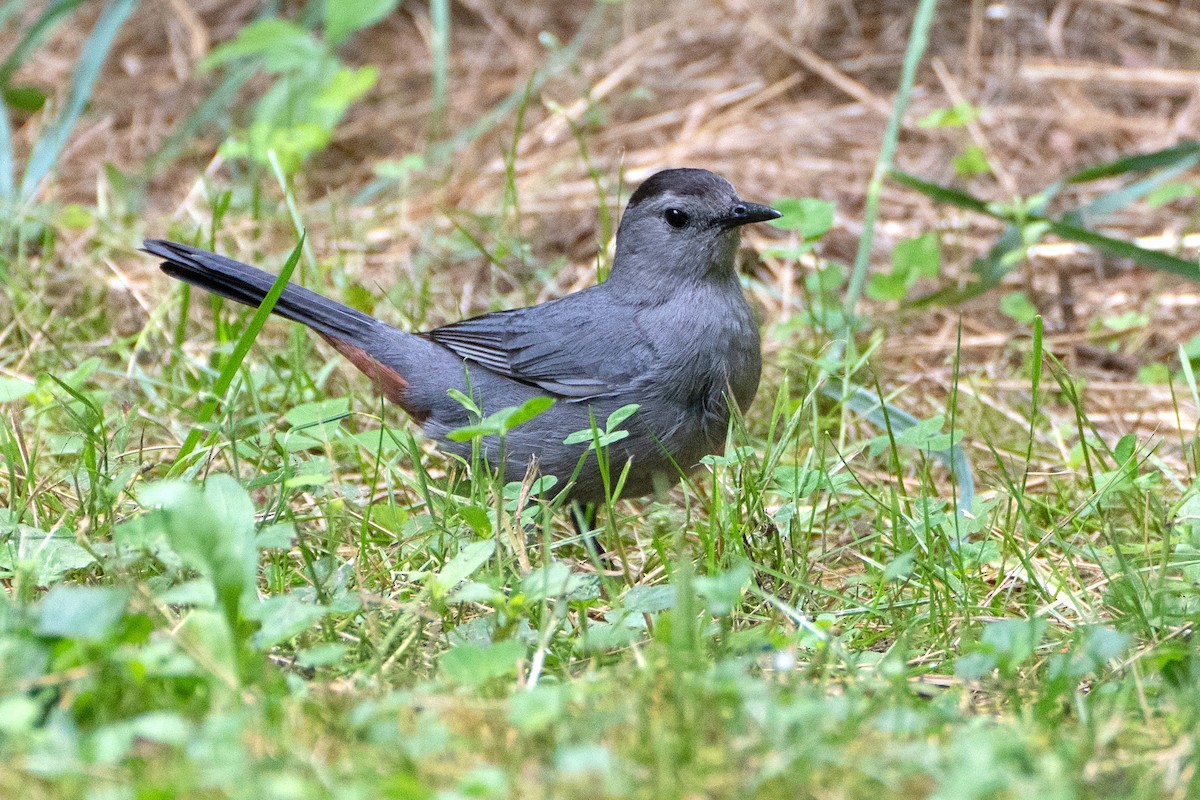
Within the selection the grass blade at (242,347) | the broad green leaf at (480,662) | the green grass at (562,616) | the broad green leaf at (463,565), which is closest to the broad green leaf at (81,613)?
the green grass at (562,616)

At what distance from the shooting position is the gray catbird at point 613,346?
3.64 meters

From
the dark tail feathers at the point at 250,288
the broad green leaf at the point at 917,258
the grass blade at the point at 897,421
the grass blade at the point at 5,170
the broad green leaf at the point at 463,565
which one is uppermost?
the grass blade at the point at 5,170

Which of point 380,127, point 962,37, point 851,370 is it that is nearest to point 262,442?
point 851,370

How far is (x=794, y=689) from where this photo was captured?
6.91ft

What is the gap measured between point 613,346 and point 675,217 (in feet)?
1.66

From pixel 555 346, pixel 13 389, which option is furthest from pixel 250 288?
pixel 555 346

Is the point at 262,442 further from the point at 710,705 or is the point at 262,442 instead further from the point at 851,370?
the point at 710,705

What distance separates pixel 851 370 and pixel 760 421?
1.58ft

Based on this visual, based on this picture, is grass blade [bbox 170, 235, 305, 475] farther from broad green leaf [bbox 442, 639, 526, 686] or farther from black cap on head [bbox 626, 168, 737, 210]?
broad green leaf [bbox 442, 639, 526, 686]

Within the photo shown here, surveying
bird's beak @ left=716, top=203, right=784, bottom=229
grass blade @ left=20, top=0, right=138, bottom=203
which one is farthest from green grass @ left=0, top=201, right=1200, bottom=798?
grass blade @ left=20, top=0, right=138, bottom=203

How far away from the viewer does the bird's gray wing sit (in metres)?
3.76

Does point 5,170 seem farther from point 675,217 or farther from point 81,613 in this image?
point 81,613

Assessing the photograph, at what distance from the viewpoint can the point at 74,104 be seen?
5637mm

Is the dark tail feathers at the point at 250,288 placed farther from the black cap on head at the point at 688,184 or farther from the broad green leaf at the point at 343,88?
the broad green leaf at the point at 343,88
